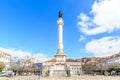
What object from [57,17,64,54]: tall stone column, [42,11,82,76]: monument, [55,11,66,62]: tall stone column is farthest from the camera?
[57,17,64,54]: tall stone column

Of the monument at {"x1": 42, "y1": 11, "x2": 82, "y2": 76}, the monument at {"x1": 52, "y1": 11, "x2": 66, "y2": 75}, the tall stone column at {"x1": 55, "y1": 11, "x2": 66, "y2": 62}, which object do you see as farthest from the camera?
the tall stone column at {"x1": 55, "y1": 11, "x2": 66, "y2": 62}

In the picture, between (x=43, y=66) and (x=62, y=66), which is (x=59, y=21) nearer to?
(x=62, y=66)

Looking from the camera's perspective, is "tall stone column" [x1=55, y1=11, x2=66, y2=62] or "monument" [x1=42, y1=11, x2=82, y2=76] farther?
"tall stone column" [x1=55, y1=11, x2=66, y2=62]

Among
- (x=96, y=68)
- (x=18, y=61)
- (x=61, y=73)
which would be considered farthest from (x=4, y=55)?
(x=61, y=73)

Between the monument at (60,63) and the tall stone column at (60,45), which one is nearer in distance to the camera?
the monument at (60,63)

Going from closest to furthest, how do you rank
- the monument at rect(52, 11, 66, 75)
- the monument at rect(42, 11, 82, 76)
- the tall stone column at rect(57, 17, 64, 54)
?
the monument at rect(42, 11, 82, 76), the monument at rect(52, 11, 66, 75), the tall stone column at rect(57, 17, 64, 54)

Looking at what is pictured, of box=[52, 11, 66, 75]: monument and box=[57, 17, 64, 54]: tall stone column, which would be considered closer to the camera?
box=[52, 11, 66, 75]: monument

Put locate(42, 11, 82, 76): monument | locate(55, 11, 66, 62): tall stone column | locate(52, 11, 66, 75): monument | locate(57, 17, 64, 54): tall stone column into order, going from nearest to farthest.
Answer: locate(42, 11, 82, 76): monument → locate(52, 11, 66, 75): monument → locate(55, 11, 66, 62): tall stone column → locate(57, 17, 64, 54): tall stone column

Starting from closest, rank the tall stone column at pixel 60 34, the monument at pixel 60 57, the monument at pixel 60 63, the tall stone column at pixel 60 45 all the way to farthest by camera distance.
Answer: the monument at pixel 60 63 < the monument at pixel 60 57 < the tall stone column at pixel 60 45 < the tall stone column at pixel 60 34

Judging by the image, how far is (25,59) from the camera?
111 metres

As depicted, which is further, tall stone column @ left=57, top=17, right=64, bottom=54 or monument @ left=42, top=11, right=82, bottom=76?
tall stone column @ left=57, top=17, right=64, bottom=54

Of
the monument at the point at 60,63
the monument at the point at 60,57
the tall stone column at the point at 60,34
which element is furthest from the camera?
the tall stone column at the point at 60,34

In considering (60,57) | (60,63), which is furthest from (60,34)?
(60,63)

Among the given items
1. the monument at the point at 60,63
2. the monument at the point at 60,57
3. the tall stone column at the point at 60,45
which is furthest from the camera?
the tall stone column at the point at 60,45
